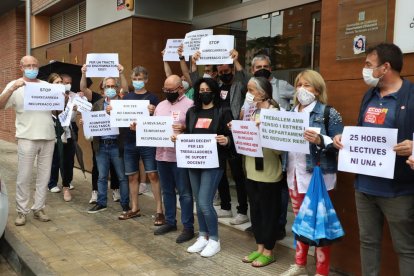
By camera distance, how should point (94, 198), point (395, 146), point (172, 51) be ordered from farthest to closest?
point (94, 198) → point (172, 51) → point (395, 146)

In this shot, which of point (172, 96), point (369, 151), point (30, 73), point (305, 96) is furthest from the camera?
point (30, 73)

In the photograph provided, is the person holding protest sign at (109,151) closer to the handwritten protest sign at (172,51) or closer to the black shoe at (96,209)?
the black shoe at (96,209)

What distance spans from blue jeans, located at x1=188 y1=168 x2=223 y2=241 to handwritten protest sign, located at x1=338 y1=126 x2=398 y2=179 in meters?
1.59

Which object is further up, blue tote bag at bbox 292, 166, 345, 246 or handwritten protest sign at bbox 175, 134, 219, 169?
handwritten protest sign at bbox 175, 134, 219, 169

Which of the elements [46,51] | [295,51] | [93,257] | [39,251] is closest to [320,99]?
[295,51]

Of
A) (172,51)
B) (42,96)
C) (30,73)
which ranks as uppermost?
(172,51)

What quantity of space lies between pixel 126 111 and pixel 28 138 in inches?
51.4

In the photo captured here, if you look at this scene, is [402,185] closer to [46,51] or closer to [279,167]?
[279,167]

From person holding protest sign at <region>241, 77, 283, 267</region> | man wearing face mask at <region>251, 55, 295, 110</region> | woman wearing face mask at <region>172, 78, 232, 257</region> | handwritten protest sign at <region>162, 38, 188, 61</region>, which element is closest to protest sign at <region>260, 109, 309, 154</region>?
person holding protest sign at <region>241, 77, 283, 267</region>

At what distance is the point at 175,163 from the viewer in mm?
5109

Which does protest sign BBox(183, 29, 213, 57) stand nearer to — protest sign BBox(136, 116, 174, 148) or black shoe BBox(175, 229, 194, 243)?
protest sign BBox(136, 116, 174, 148)

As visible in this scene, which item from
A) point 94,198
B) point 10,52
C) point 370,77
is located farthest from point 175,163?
point 10,52

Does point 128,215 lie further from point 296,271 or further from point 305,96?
point 305,96

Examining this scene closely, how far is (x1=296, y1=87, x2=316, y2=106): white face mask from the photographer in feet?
12.1
